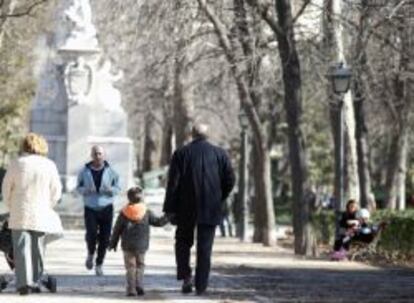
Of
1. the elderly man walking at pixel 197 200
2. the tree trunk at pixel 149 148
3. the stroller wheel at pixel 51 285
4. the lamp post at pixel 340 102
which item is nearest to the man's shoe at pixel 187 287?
the elderly man walking at pixel 197 200

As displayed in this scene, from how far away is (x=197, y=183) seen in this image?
634 inches

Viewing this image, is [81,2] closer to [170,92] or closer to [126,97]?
[170,92]

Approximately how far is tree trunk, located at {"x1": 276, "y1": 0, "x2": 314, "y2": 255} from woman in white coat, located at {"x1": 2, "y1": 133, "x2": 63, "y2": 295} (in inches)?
476

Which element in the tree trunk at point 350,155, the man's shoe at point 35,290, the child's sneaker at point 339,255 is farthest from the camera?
the tree trunk at point 350,155

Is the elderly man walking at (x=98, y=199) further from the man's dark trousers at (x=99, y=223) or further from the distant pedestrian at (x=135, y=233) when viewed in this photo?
the distant pedestrian at (x=135, y=233)

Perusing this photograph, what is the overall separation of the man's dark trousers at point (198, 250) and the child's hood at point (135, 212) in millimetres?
530

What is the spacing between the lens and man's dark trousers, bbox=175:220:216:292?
52.3ft

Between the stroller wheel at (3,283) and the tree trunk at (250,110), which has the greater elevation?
the tree trunk at (250,110)

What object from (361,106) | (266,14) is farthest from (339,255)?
(361,106)

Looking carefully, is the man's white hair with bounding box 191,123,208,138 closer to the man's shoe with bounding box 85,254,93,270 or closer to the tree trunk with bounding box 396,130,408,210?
the man's shoe with bounding box 85,254,93,270

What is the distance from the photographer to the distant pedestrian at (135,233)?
16000mm

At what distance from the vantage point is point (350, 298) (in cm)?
1606

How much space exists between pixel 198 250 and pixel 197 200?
0.58 meters

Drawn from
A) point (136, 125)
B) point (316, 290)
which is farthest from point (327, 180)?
point (316, 290)
